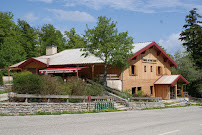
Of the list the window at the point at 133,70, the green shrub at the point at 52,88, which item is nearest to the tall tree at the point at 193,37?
the window at the point at 133,70

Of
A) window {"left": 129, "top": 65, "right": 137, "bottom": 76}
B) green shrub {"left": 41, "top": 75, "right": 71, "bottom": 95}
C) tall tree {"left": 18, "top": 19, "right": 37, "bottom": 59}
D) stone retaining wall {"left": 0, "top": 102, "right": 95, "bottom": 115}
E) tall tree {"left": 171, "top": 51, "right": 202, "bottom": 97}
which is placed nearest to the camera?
stone retaining wall {"left": 0, "top": 102, "right": 95, "bottom": 115}

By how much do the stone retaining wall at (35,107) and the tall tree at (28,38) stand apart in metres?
40.6

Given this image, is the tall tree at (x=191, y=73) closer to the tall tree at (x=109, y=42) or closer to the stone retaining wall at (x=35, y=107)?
the tall tree at (x=109, y=42)

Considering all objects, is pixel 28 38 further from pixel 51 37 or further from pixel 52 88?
pixel 52 88

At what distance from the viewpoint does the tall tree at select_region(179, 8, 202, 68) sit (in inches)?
1678

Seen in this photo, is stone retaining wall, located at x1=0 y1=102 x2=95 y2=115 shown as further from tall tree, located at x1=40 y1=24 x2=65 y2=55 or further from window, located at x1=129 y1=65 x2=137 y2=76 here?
tall tree, located at x1=40 y1=24 x2=65 y2=55

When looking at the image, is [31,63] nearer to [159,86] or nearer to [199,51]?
[159,86]

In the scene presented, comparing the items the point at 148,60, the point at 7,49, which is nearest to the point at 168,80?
the point at 148,60

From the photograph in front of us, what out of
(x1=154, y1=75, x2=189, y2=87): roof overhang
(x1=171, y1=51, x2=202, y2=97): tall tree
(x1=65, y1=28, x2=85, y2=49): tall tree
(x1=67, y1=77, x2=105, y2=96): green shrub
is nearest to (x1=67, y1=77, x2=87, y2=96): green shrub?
(x1=67, y1=77, x2=105, y2=96): green shrub

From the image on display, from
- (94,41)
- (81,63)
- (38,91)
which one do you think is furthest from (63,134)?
(81,63)

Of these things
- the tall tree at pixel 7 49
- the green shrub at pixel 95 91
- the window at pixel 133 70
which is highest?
the tall tree at pixel 7 49

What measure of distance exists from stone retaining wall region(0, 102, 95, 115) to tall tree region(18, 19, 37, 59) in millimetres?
40569

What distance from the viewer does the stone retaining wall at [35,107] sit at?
48.8 feet

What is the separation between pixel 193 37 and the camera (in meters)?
45.1
